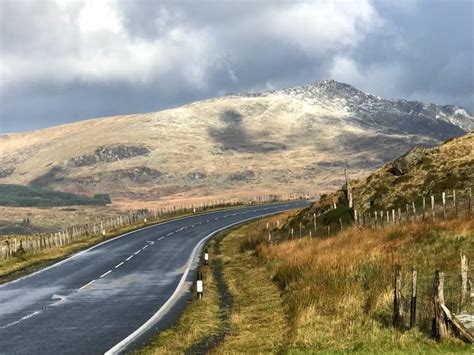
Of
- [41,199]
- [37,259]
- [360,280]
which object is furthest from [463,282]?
[41,199]

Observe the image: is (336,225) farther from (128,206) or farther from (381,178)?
(128,206)

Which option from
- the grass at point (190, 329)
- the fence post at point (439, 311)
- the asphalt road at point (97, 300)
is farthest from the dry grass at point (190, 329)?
the fence post at point (439, 311)

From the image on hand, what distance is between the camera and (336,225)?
41719 millimetres

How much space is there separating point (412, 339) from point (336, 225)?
98.2 feet

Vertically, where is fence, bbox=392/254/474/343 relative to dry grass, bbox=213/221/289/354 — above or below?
above

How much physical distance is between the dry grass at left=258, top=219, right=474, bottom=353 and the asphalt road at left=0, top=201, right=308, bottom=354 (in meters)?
4.14

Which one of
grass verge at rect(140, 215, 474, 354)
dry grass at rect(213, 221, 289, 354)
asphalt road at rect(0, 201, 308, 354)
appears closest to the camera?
grass verge at rect(140, 215, 474, 354)

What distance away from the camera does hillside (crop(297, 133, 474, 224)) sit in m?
42.2

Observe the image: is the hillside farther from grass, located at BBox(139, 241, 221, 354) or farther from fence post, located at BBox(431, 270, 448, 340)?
fence post, located at BBox(431, 270, 448, 340)

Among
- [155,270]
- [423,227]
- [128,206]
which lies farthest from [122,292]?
[128,206]

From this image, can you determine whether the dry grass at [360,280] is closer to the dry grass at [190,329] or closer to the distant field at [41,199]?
the dry grass at [190,329]

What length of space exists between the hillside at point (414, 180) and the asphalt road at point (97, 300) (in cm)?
1443

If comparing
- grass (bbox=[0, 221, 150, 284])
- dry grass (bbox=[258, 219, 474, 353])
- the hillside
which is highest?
the hillside

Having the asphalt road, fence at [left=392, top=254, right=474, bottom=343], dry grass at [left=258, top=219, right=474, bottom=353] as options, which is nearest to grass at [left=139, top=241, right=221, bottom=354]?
the asphalt road
